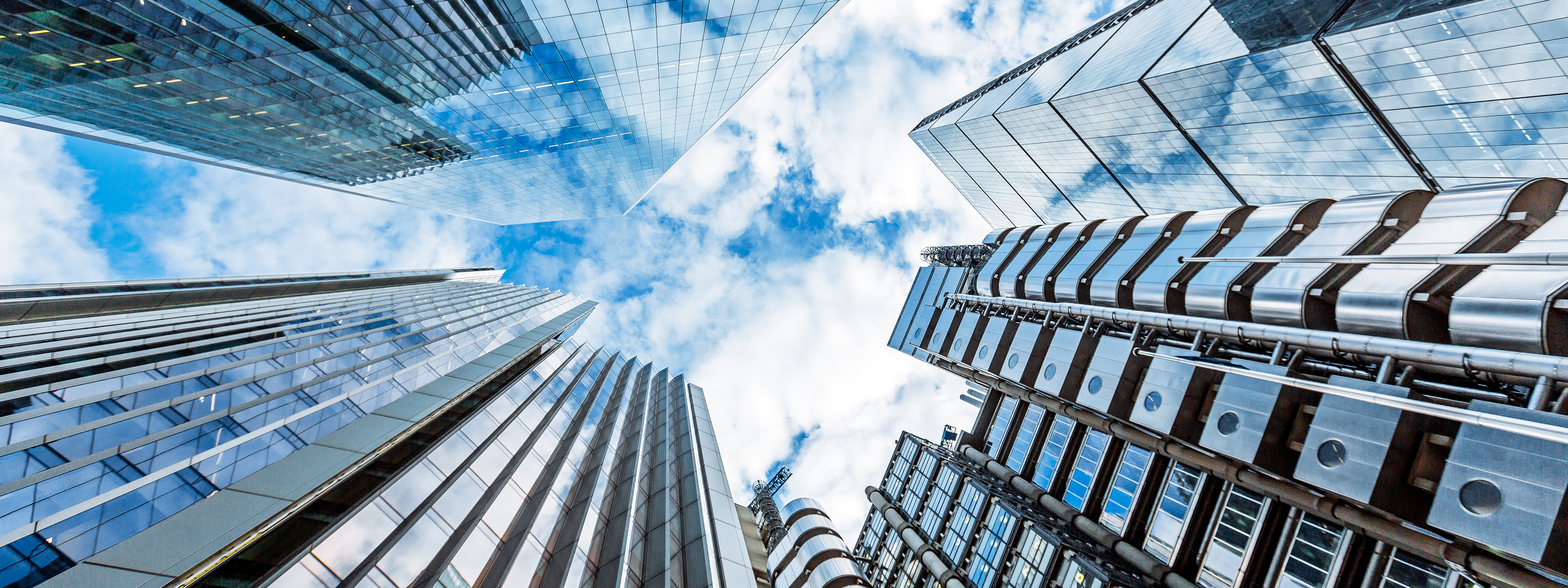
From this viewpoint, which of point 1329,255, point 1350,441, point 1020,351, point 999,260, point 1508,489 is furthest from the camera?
point 999,260

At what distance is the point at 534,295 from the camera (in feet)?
200

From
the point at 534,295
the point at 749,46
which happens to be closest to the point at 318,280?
the point at 534,295

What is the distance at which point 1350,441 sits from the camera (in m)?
16.5

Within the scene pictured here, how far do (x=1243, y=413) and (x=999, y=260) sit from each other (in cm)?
2293

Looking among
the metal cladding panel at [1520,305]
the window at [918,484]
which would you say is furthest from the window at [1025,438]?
the metal cladding panel at [1520,305]

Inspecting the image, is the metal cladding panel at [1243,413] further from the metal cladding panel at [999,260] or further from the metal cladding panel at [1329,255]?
the metal cladding panel at [999,260]

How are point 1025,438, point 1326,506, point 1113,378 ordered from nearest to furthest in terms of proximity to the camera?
point 1326,506, point 1113,378, point 1025,438

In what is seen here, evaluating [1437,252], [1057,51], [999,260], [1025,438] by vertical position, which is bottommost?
[1025,438]

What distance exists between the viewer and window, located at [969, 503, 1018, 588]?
3100cm

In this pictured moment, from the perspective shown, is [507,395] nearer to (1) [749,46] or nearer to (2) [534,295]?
(1) [749,46]

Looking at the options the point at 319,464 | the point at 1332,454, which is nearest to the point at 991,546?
the point at 1332,454

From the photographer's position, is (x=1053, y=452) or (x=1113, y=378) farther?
(x=1053, y=452)

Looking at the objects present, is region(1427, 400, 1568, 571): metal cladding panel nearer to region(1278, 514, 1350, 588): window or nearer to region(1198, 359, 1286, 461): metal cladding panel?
region(1198, 359, 1286, 461): metal cladding panel

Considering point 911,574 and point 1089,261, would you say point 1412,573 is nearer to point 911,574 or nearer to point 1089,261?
point 1089,261
